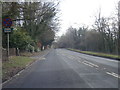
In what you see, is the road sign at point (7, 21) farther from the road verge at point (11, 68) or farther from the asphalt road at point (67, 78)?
the asphalt road at point (67, 78)

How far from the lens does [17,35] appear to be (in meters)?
31.5

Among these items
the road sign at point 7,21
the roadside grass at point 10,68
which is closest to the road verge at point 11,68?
the roadside grass at point 10,68

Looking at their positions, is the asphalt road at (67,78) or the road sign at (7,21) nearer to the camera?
the asphalt road at (67,78)

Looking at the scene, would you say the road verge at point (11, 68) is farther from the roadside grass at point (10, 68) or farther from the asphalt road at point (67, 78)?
the asphalt road at point (67, 78)

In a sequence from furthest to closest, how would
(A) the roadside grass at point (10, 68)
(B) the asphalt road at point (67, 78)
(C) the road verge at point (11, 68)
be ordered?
(A) the roadside grass at point (10, 68) → (C) the road verge at point (11, 68) → (B) the asphalt road at point (67, 78)

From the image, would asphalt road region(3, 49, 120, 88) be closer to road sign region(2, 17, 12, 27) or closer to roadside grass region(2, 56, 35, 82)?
roadside grass region(2, 56, 35, 82)

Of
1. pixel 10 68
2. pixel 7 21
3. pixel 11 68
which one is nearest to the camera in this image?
pixel 10 68

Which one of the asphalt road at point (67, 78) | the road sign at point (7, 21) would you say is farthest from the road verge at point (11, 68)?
the road sign at point (7, 21)

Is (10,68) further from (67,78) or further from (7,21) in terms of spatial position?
(67,78)

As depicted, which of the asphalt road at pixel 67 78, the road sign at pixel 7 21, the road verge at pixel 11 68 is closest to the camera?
the asphalt road at pixel 67 78

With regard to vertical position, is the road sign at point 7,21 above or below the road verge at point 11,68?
above

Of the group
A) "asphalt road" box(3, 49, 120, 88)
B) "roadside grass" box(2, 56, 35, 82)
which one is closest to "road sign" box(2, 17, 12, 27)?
"roadside grass" box(2, 56, 35, 82)

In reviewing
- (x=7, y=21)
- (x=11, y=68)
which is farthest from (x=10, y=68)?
(x=7, y=21)

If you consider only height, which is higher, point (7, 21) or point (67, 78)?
point (7, 21)
